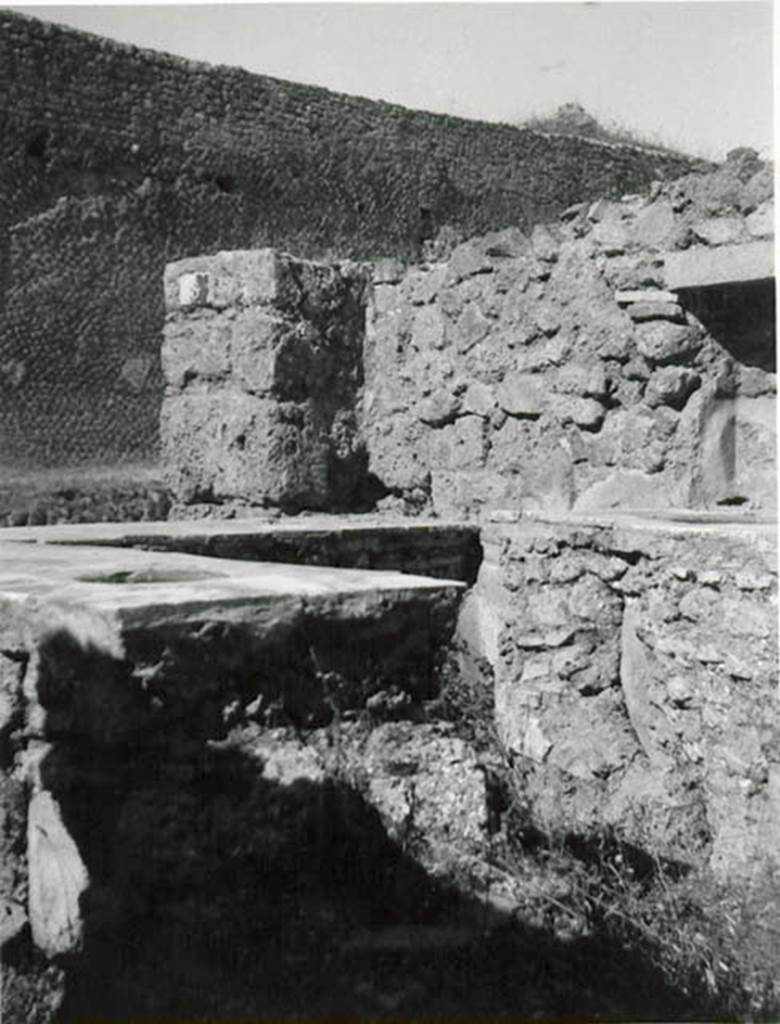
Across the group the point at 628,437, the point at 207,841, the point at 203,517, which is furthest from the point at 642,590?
the point at 203,517

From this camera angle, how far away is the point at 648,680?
411 cm

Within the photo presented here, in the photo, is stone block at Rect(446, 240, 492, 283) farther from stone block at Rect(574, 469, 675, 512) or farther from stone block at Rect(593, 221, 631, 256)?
stone block at Rect(574, 469, 675, 512)

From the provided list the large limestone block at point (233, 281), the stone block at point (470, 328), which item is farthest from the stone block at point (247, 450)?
the stone block at point (470, 328)

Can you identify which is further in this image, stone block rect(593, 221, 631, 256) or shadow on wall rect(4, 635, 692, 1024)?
stone block rect(593, 221, 631, 256)

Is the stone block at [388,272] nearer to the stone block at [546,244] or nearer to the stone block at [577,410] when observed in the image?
the stone block at [546,244]

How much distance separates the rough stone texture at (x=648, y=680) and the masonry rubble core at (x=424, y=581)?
1cm

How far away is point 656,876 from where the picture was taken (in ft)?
10.9

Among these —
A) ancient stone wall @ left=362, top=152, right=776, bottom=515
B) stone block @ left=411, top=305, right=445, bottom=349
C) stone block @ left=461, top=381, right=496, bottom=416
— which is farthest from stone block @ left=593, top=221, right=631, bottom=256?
stone block @ left=411, top=305, right=445, bottom=349

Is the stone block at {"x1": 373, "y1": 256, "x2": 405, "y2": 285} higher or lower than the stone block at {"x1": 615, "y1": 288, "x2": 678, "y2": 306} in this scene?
higher

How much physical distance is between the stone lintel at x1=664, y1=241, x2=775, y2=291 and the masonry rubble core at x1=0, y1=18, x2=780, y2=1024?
0.01 meters

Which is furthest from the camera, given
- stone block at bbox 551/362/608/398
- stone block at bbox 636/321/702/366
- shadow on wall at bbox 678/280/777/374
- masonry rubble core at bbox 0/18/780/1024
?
stone block at bbox 551/362/608/398

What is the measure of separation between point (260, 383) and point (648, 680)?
2.59m

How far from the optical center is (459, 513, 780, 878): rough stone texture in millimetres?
3648

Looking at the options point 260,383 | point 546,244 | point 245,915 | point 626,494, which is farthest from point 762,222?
point 245,915
